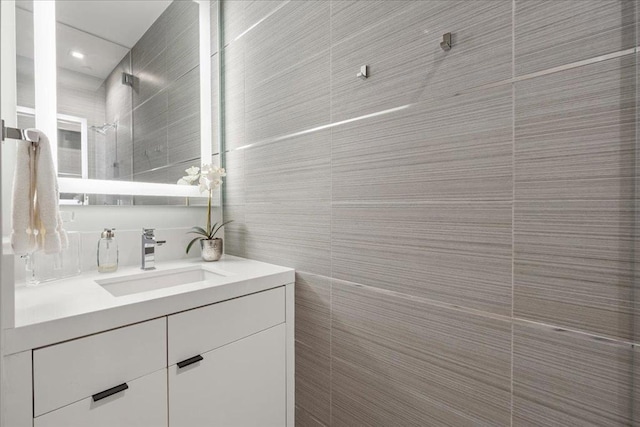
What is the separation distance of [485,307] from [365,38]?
34.6 inches

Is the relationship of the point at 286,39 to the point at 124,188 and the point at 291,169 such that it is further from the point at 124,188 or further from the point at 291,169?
the point at 124,188

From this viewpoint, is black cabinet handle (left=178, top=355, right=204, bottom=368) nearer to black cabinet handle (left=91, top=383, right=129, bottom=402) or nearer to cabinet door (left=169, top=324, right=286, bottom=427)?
cabinet door (left=169, top=324, right=286, bottom=427)

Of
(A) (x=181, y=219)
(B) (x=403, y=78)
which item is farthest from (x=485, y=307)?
(A) (x=181, y=219)

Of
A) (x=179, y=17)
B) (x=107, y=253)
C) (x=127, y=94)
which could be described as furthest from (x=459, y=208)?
(x=179, y=17)

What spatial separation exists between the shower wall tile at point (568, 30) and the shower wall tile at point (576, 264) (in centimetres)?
31

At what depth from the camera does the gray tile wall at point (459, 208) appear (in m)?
0.63

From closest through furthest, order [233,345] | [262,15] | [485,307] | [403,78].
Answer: [485,307], [403,78], [233,345], [262,15]

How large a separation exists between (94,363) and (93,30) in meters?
1.24

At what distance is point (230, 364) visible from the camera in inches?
40.4

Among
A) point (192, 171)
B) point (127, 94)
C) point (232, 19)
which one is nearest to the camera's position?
point (127, 94)

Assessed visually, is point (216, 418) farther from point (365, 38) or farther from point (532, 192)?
point (365, 38)

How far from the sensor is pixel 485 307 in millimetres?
787

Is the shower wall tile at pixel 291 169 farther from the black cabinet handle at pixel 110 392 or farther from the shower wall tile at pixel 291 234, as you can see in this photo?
the black cabinet handle at pixel 110 392

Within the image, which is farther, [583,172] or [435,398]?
[435,398]
